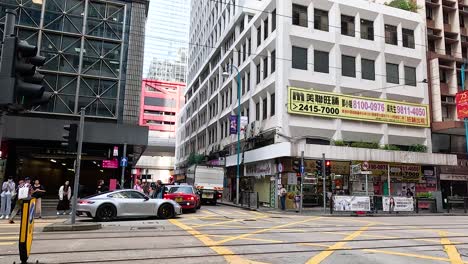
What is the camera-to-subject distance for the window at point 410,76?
35.8 metres

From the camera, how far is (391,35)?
36156 mm

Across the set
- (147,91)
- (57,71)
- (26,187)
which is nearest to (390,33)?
(57,71)

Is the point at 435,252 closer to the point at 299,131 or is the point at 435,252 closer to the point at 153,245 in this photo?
the point at 153,245

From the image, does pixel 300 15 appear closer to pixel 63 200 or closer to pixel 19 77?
pixel 63 200

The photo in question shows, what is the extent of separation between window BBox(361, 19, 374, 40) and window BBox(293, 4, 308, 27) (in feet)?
19.6

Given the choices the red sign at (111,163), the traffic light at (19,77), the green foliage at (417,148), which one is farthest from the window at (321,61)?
the traffic light at (19,77)

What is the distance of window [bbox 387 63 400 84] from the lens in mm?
35031

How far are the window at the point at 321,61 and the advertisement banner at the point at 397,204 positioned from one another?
12.2m

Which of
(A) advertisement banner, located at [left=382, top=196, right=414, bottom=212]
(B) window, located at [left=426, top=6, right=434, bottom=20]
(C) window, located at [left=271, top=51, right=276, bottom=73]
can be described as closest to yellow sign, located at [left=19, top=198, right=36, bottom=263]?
(A) advertisement banner, located at [left=382, top=196, right=414, bottom=212]

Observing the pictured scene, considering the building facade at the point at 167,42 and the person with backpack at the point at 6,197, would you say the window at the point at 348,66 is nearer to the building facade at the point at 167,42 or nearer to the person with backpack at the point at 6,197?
the person with backpack at the point at 6,197

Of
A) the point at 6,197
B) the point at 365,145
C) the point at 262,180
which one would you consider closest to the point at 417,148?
the point at 365,145

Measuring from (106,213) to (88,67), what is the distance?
1656 cm

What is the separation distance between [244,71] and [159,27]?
332ft

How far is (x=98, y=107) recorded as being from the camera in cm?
2977
